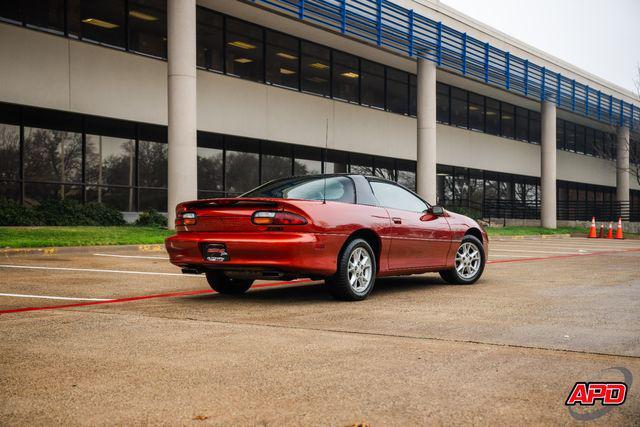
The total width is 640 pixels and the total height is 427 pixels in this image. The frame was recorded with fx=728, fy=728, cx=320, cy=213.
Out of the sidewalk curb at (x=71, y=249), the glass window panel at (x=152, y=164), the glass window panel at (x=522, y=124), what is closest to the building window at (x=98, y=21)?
the glass window panel at (x=152, y=164)

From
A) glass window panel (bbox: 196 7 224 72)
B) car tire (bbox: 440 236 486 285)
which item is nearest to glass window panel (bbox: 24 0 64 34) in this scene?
glass window panel (bbox: 196 7 224 72)

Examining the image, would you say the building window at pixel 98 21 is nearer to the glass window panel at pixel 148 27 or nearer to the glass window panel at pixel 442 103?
the glass window panel at pixel 148 27

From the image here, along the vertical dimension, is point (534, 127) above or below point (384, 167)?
above

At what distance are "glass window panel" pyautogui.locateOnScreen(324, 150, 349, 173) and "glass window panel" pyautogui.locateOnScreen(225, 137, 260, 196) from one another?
3.95 meters

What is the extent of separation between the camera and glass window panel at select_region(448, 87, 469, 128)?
1427 inches

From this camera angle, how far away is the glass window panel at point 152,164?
23.8m

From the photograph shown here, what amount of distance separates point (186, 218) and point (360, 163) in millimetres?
23778

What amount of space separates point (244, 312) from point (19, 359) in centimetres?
266

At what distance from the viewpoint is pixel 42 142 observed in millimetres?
21453

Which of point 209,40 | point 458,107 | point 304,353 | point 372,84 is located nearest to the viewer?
point 304,353

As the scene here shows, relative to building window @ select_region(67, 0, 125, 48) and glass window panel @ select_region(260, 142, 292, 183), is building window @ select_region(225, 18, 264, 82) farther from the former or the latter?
building window @ select_region(67, 0, 125, 48)

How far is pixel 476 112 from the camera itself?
125 feet

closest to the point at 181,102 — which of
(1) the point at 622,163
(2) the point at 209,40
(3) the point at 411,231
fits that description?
(2) the point at 209,40

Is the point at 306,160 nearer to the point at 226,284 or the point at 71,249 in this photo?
the point at 71,249
